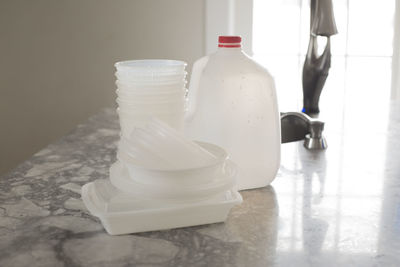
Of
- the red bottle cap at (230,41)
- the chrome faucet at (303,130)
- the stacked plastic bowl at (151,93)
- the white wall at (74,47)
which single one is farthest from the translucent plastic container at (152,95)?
the white wall at (74,47)

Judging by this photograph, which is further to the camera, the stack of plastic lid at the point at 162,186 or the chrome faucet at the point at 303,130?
the chrome faucet at the point at 303,130

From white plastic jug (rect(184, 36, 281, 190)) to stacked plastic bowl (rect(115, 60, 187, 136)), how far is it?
0.03 m

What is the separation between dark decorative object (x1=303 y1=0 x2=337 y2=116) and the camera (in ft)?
5.35

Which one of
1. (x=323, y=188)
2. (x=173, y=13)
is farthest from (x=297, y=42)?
(x=323, y=188)

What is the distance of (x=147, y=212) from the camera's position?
813 mm

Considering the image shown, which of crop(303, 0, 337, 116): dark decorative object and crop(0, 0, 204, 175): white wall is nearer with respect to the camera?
crop(303, 0, 337, 116): dark decorative object

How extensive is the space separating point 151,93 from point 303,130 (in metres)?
0.58

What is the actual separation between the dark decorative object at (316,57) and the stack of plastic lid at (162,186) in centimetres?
93

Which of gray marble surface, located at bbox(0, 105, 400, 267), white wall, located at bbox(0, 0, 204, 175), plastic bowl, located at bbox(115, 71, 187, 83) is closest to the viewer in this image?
gray marble surface, located at bbox(0, 105, 400, 267)

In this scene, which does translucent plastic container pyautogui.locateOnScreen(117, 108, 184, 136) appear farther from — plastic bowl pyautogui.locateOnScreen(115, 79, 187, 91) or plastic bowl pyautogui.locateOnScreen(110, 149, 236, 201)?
plastic bowl pyautogui.locateOnScreen(110, 149, 236, 201)

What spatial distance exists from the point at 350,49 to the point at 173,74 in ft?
6.68

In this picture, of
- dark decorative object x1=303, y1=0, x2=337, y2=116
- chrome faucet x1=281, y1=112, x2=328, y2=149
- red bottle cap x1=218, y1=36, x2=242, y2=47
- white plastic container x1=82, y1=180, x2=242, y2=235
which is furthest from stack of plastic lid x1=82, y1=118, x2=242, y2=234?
dark decorative object x1=303, y1=0, x2=337, y2=116

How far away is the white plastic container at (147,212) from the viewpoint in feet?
2.65

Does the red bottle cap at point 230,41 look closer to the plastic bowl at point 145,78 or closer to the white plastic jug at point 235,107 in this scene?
the white plastic jug at point 235,107
